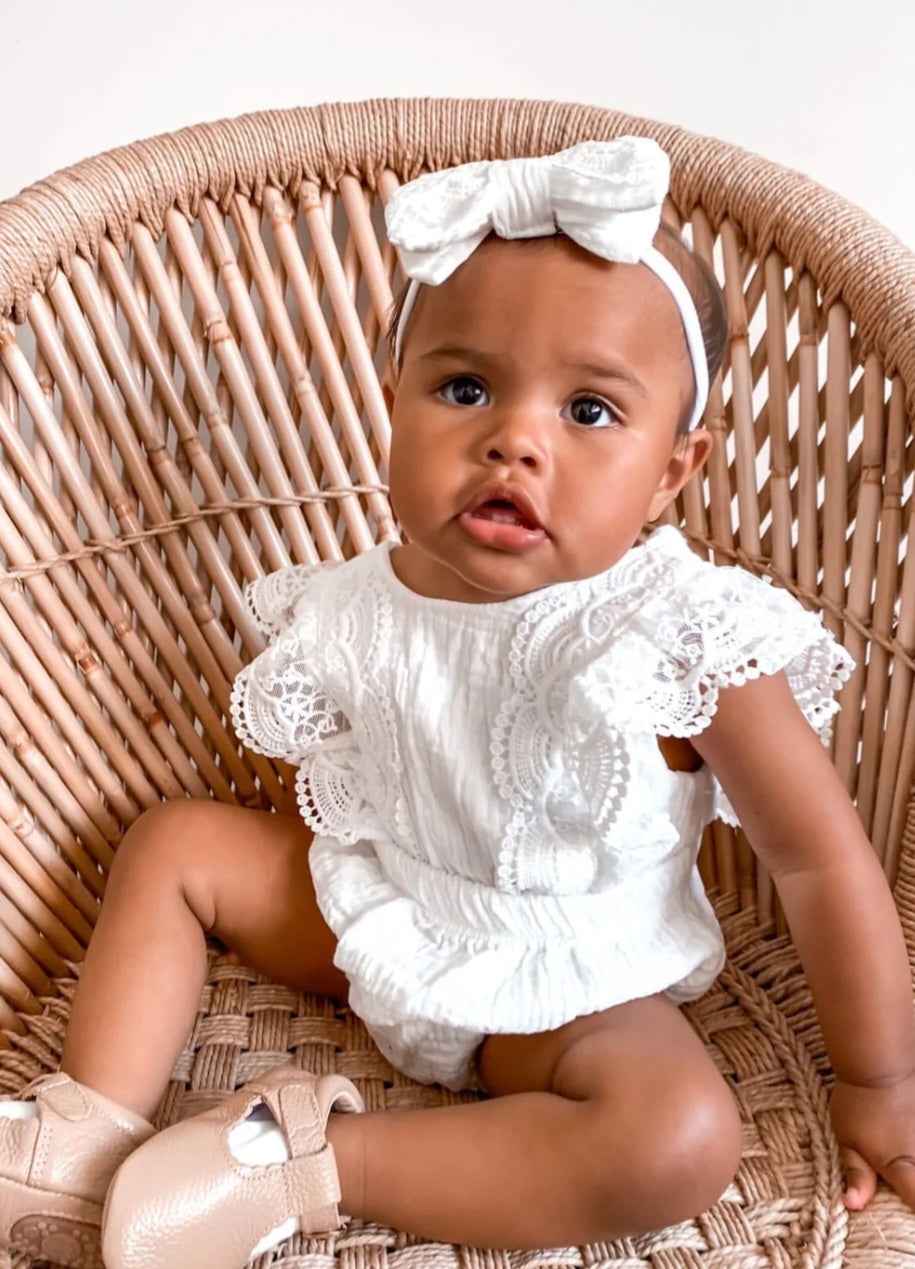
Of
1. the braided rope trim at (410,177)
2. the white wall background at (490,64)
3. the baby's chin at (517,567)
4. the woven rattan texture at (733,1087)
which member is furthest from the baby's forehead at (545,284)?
the white wall background at (490,64)

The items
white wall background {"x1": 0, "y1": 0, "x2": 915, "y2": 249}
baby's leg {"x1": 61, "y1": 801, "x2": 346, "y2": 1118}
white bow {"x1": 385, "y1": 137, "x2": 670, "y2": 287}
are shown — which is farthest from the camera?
white wall background {"x1": 0, "y1": 0, "x2": 915, "y2": 249}

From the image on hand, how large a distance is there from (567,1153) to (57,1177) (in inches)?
10.2

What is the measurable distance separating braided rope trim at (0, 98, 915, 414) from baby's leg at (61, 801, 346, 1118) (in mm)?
369

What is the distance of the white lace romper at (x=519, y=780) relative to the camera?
2.09 ft

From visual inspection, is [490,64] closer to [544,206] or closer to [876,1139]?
[544,206]

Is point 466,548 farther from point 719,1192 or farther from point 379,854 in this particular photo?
point 719,1192

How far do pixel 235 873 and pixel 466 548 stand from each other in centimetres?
31

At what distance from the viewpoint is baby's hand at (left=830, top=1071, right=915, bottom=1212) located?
64cm

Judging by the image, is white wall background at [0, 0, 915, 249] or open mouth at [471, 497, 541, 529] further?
white wall background at [0, 0, 915, 249]

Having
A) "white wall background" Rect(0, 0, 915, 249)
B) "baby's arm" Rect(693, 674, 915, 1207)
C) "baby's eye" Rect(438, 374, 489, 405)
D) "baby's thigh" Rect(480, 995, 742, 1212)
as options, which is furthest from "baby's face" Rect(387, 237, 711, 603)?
"white wall background" Rect(0, 0, 915, 249)

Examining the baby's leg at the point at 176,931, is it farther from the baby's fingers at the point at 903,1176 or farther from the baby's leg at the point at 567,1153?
the baby's fingers at the point at 903,1176

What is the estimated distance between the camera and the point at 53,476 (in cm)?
90

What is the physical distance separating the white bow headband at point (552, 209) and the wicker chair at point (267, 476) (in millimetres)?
221

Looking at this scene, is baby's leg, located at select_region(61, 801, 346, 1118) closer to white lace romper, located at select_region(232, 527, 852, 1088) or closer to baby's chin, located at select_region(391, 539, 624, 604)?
→ white lace romper, located at select_region(232, 527, 852, 1088)
